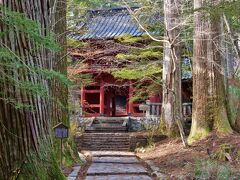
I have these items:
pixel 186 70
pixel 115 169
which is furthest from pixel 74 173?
pixel 186 70

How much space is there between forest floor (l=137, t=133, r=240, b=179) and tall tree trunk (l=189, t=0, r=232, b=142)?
423mm

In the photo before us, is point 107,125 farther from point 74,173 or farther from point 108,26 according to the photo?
point 74,173

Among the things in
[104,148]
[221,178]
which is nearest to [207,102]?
[221,178]

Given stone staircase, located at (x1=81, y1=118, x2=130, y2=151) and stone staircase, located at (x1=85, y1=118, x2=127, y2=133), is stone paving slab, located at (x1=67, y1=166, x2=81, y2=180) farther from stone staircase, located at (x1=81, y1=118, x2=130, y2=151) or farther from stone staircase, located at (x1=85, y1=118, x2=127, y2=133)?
stone staircase, located at (x1=85, y1=118, x2=127, y2=133)

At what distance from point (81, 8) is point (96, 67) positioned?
6.07 metres

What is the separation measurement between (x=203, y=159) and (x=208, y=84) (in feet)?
9.44

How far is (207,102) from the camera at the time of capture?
385 inches

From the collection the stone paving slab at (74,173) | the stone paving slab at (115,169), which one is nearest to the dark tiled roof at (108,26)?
the stone paving slab at (115,169)

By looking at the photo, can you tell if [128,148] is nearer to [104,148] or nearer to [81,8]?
[104,148]

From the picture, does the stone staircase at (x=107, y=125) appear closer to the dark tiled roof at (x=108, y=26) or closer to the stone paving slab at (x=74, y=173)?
the dark tiled roof at (x=108, y=26)

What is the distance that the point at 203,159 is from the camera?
7535 mm

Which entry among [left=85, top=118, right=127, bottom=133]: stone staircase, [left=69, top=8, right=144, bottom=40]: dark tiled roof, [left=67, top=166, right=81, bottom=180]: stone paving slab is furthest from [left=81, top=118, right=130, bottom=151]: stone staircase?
[left=67, top=166, right=81, bottom=180]: stone paving slab

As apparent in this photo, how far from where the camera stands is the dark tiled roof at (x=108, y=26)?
60.6ft

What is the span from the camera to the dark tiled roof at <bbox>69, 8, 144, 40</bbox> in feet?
60.6
